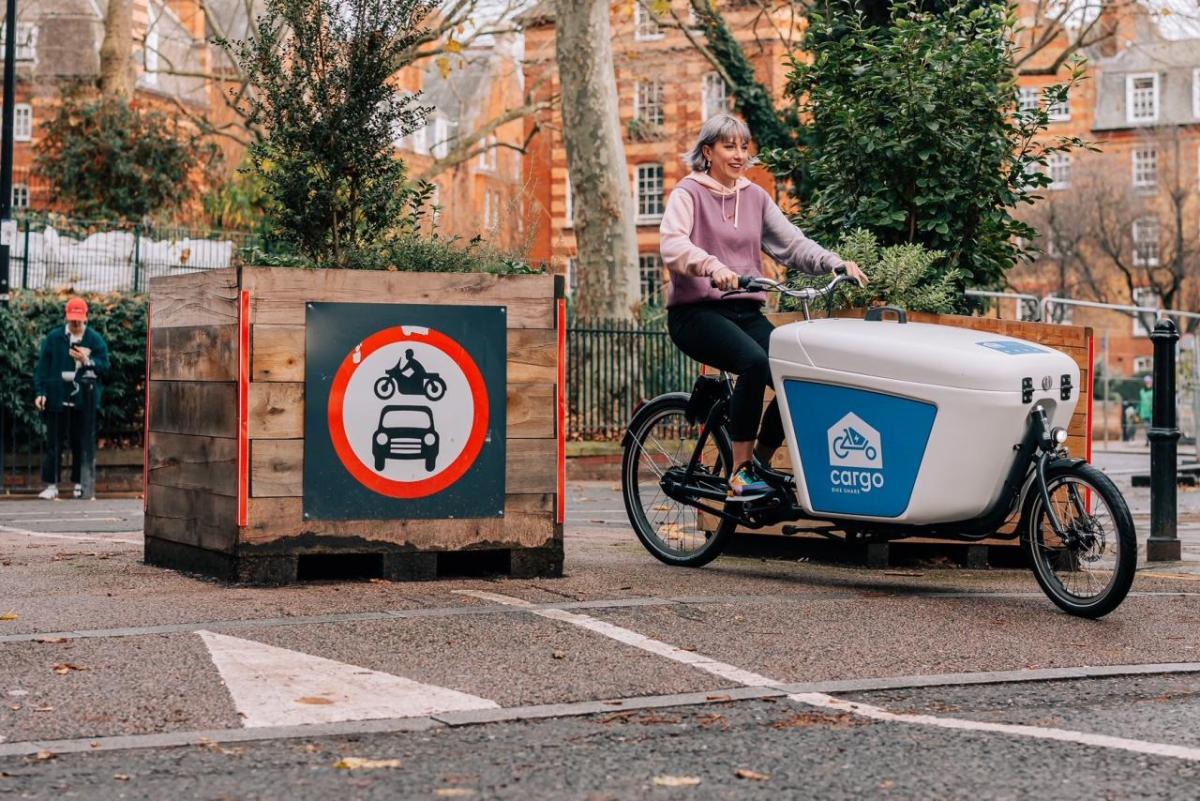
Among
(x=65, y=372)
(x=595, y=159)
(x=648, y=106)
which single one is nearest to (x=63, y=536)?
(x=65, y=372)

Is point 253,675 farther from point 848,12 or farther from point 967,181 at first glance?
point 848,12

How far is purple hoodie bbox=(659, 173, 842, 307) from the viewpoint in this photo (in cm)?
755

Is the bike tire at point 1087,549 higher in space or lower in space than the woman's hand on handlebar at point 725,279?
lower

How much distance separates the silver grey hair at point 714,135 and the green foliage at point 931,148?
223 centimetres

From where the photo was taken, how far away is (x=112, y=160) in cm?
3098

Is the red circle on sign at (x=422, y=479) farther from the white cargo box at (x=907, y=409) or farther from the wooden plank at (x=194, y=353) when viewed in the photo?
the white cargo box at (x=907, y=409)

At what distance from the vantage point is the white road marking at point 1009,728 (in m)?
4.43

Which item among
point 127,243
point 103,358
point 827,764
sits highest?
point 127,243

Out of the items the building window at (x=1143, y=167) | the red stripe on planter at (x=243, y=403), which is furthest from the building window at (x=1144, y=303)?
the red stripe on planter at (x=243, y=403)

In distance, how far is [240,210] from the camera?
31.4 metres

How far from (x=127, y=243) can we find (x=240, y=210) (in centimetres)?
812

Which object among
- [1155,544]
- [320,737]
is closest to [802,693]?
[320,737]

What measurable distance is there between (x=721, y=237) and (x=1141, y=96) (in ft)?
217

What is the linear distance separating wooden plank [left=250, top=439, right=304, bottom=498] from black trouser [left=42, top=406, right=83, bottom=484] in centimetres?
1040
